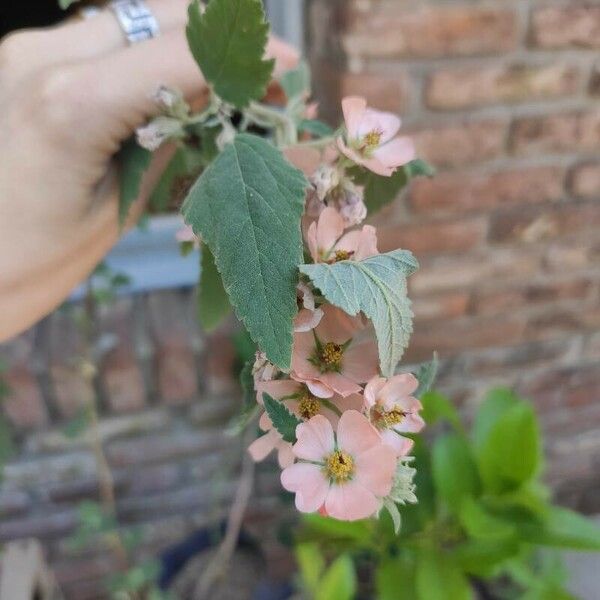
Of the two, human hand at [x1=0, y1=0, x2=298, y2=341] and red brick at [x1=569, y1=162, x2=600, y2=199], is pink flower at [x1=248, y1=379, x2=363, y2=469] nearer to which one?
human hand at [x1=0, y1=0, x2=298, y2=341]

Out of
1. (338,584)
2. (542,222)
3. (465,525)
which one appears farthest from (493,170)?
(338,584)

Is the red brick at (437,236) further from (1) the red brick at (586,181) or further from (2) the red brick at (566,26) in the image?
(2) the red brick at (566,26)

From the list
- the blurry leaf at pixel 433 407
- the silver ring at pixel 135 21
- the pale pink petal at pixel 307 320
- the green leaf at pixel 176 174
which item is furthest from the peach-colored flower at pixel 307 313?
the blurry leaf at pixel 433 407

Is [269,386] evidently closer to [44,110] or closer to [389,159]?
[389,159]

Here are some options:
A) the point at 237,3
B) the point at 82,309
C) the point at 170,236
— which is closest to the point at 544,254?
the point at 170,236

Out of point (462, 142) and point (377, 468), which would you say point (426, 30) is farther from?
point (377, 468)

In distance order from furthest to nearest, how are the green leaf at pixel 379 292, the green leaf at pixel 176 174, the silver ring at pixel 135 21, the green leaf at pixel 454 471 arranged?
1. the green leaf at pixel 454 471
2. the silver ring at pixel 135 21
3. the green leaf at pixel 176 174
4. the green leaf at pixel 379 292
